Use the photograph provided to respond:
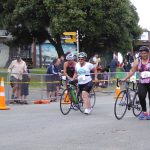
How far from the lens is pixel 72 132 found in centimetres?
1087

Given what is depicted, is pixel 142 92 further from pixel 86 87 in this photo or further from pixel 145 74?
pixel 86 87

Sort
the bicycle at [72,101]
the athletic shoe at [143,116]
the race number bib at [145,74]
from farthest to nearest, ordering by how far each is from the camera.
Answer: the bicycle at [72,101], the athletic shoe at [143,116], the race number bib at [145,74]

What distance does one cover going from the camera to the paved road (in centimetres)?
927

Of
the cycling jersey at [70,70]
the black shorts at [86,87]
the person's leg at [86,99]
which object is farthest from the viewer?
the cycling jersey at [70,70]

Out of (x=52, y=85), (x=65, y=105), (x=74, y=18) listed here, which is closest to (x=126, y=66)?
(x=74, y=18)

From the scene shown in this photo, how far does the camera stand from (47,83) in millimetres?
19906

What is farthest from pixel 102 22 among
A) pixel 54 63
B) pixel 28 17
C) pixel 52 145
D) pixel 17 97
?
pixel 52 145

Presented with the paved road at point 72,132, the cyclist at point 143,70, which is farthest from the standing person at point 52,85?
the cyclist at point 143,70

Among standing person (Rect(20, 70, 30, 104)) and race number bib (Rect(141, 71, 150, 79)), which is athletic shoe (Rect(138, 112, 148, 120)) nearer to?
race number bib (Rect(141, 71, 150, 79))

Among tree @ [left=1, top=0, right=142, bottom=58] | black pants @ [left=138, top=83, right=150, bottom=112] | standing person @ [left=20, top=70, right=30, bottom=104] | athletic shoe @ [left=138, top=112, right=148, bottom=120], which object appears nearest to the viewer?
black pants @ [left=138, top=83, right=150, bottom=112]

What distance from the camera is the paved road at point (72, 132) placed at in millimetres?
9273

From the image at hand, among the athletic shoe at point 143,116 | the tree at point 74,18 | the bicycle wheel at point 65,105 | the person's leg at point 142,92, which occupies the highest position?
the tree at point 74,18

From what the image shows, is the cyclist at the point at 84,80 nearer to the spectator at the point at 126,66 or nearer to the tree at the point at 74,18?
the spectator at the point at 126,66

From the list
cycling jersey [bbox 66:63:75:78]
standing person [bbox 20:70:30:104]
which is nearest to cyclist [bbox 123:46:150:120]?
cycling jersey [bbox 66:63:75:78]
